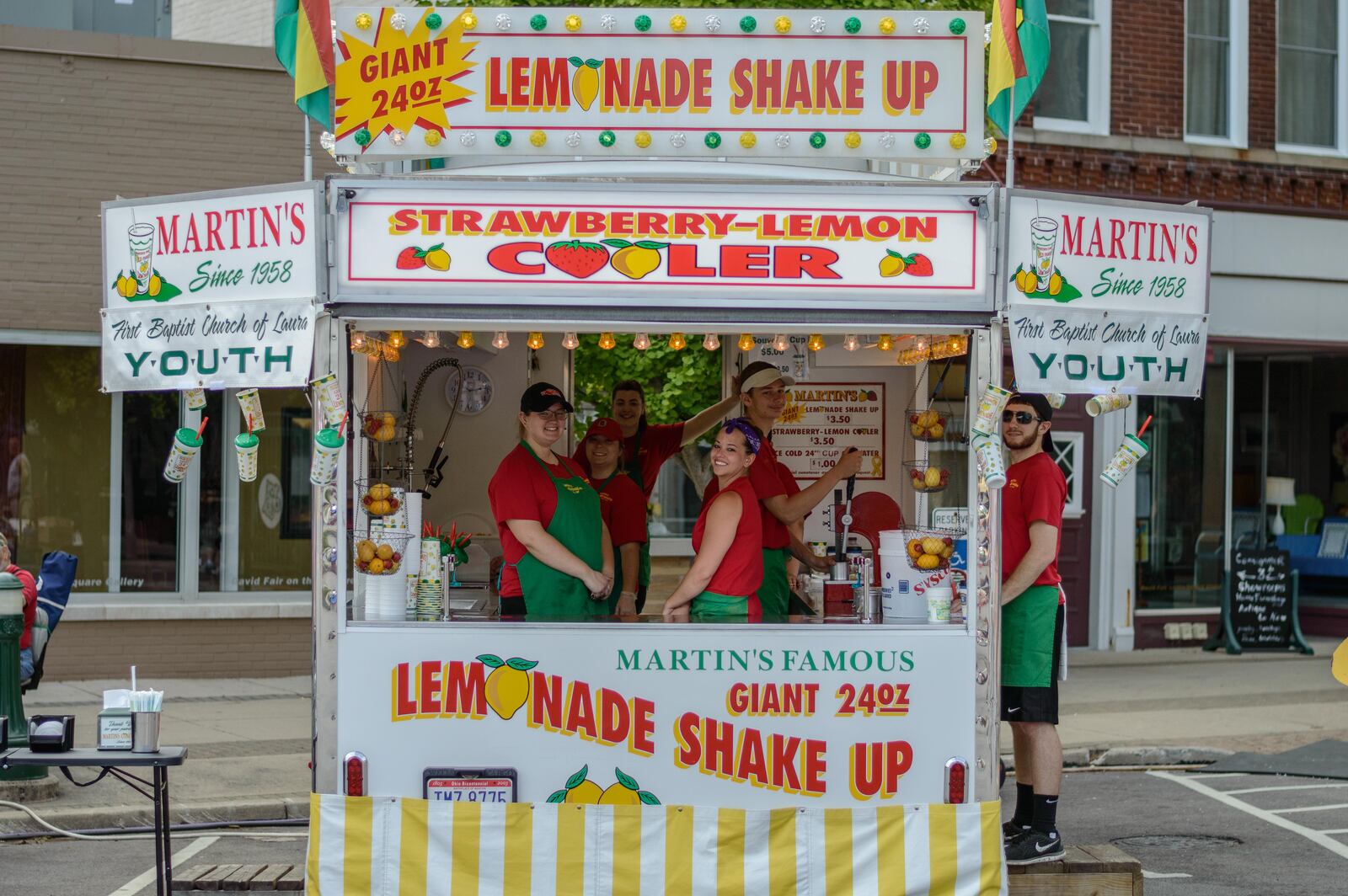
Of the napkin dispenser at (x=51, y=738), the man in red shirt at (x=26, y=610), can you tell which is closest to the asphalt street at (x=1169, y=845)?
the napkin dispenser at (x=51, y=738)

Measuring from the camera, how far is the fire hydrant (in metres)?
8.66

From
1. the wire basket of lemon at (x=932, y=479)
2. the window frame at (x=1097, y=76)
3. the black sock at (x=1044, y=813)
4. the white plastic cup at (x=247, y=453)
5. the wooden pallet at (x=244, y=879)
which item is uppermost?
the window frame at (x=1097, y=76)

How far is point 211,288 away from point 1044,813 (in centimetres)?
381

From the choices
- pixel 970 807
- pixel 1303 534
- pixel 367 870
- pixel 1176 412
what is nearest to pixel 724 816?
pixel 970 807

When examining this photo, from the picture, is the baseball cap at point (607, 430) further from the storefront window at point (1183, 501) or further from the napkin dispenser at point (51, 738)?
the storefront window at point (1183, 501)

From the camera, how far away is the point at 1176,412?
Result: 54.2ft

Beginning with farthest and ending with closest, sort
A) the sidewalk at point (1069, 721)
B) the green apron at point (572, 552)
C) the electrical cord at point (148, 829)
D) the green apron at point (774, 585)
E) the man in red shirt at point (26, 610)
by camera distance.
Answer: the man in red shirt at point (26, 610), the sidewalk at point (1069, 721), the electrical cord at point (148, 829), the green apron at point (774, 585), the green apron at point (572, 552)

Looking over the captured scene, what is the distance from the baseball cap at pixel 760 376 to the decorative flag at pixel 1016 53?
7.81 feet

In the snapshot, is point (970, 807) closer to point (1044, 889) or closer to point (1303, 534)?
point (1044, 889)

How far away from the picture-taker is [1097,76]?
16141 mm

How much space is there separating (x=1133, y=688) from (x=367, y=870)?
9.56 meters

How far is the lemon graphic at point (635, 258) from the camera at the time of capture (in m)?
5.65

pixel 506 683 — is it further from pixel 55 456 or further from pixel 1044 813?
pixel 55 456

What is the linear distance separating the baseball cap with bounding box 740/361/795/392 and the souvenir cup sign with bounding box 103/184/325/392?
2.96m
